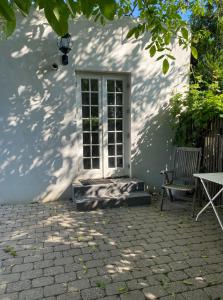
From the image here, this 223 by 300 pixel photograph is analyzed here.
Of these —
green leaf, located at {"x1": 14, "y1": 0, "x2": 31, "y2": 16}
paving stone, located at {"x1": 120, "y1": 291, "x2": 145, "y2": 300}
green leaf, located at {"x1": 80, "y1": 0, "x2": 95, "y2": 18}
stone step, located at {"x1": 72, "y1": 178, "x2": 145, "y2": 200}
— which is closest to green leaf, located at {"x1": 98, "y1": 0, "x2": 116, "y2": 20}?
green leaf, located at {"x1": 80, "y1": 0, "x2": 95, "y2": 18}

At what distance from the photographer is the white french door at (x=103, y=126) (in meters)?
5.18

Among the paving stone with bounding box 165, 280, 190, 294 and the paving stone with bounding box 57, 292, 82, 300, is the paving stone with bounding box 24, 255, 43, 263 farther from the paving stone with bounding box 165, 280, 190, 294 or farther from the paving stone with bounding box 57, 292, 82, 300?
the paving stone with bounding box 165, 280, 190, 294

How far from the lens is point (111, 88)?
208 inches

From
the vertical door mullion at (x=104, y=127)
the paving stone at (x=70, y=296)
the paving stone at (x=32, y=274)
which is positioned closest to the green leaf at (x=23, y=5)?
the paving stone at (x=70, y=296)

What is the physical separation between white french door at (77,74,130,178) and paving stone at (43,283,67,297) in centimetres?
293

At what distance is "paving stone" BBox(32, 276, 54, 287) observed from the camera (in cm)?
247

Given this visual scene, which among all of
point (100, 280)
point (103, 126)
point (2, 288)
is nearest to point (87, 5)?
point (100, 280)

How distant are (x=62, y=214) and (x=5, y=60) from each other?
2880 mm

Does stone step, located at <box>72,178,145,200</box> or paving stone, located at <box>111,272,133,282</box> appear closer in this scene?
paving stone, located at <box>111,272,133,282</box>

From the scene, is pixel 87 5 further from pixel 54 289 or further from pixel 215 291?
pixel 215 291

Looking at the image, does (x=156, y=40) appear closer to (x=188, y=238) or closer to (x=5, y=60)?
(x=188, y=238)

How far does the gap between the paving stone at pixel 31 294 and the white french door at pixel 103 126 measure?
300 cm

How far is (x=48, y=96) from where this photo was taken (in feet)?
15.9

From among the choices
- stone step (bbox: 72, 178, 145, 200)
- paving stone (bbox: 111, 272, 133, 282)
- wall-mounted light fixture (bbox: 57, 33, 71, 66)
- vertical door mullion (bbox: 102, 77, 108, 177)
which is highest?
wall-mounted light fixture (bbox: 57, 33, 71, 66)
